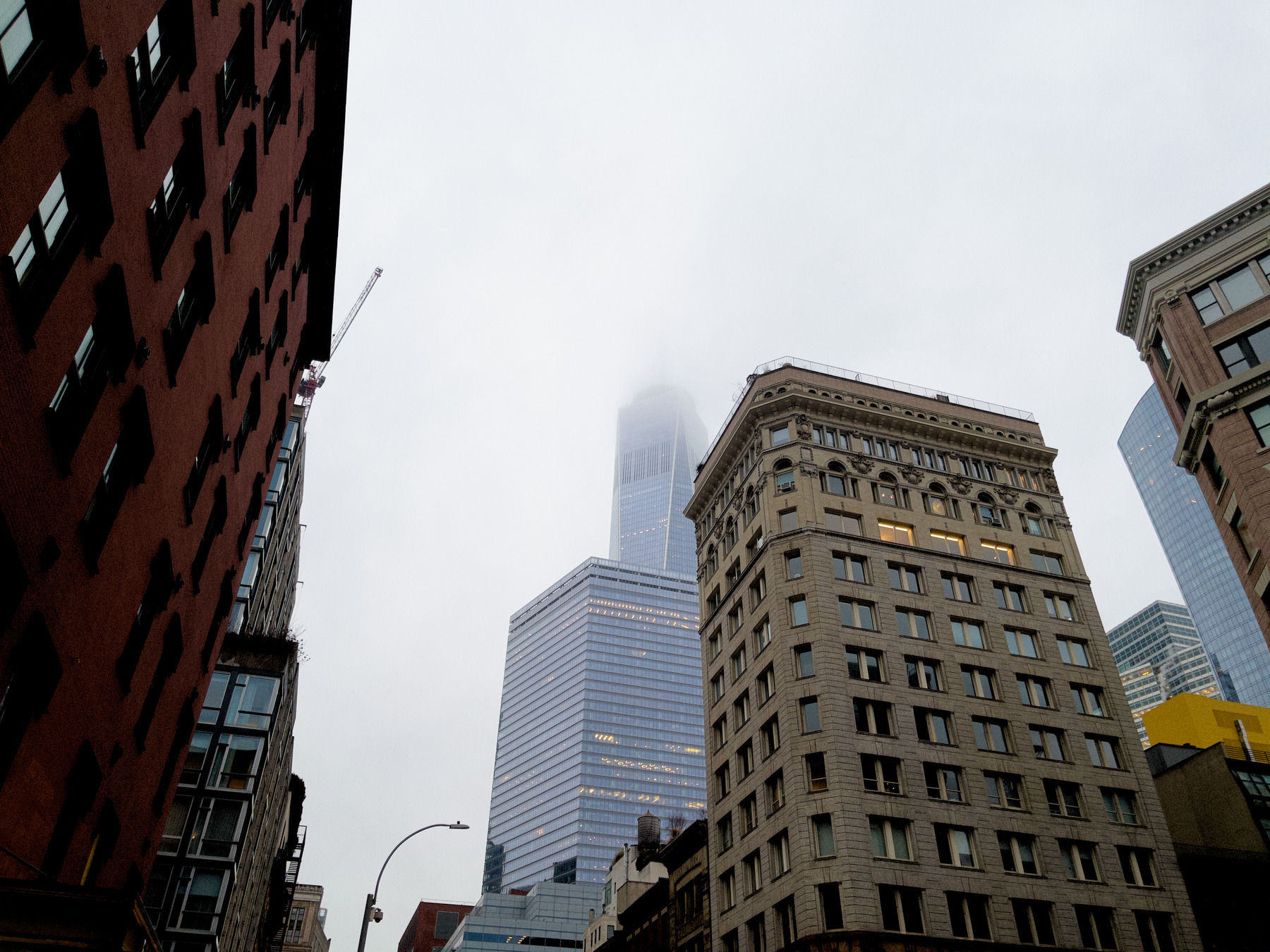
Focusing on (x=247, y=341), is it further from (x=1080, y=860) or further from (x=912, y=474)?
(x=1080, y=860)

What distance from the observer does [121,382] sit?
19.6m

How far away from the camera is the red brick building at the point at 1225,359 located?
39.5 metres

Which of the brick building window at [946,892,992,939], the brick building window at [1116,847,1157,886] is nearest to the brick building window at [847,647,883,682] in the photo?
the brick building window at [946,892,992,939]

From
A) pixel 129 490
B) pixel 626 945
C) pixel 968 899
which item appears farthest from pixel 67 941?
pixel 626 945

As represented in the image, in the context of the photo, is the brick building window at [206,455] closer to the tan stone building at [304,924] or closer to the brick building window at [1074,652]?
the brick building window at [1074,652]

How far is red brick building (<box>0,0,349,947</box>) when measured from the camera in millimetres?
14883

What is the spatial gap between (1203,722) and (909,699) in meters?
37.2

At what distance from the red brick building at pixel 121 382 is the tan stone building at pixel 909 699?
30.6m

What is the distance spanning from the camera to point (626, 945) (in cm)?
7338

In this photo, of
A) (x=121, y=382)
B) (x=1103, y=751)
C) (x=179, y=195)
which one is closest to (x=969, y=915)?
(x=1103, y=751)

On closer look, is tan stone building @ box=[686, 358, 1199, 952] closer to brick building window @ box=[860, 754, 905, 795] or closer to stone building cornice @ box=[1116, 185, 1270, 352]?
brick building window @ box=[860, 754, 905, 795]

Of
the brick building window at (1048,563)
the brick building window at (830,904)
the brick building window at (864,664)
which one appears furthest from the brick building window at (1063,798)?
the brick building window at (1048,563)

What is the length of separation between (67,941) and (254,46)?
76.1 feet

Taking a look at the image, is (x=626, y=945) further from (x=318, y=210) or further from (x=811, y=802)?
(x=318, y=210)
